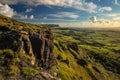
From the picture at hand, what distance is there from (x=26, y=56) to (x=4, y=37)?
36.5ft

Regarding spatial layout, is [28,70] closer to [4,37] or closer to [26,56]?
[26,56]

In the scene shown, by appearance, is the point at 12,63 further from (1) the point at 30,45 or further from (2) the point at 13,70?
(1) the point at 30,45

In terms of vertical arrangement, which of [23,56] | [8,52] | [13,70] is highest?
[8,52]

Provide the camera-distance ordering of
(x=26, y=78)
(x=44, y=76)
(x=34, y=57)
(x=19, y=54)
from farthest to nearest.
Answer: (x=34, y=57) < (x=19, y=54) < (x=44, y=76) < (x=26, y=78)

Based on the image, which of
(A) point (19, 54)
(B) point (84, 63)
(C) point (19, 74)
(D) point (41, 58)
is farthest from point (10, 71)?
(B) point (84, 63)

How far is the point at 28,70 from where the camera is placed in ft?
237

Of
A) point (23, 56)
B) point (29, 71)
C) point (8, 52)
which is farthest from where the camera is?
point (23, 56)

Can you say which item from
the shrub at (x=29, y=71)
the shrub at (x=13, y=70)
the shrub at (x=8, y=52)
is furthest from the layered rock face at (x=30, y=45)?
the shrub at (x=29, y=71)

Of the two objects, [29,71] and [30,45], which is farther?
[30,45]

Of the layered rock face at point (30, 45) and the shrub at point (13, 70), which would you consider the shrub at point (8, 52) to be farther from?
the shrub at point (13, 70)

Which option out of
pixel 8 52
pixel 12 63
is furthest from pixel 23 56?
pixel 12 63

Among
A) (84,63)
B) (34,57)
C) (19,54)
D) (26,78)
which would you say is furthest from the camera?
(84,63)

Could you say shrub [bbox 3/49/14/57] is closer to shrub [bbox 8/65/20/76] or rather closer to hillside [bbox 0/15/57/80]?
hillside [bbox 0/15/57/80]

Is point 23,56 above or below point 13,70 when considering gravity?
above
